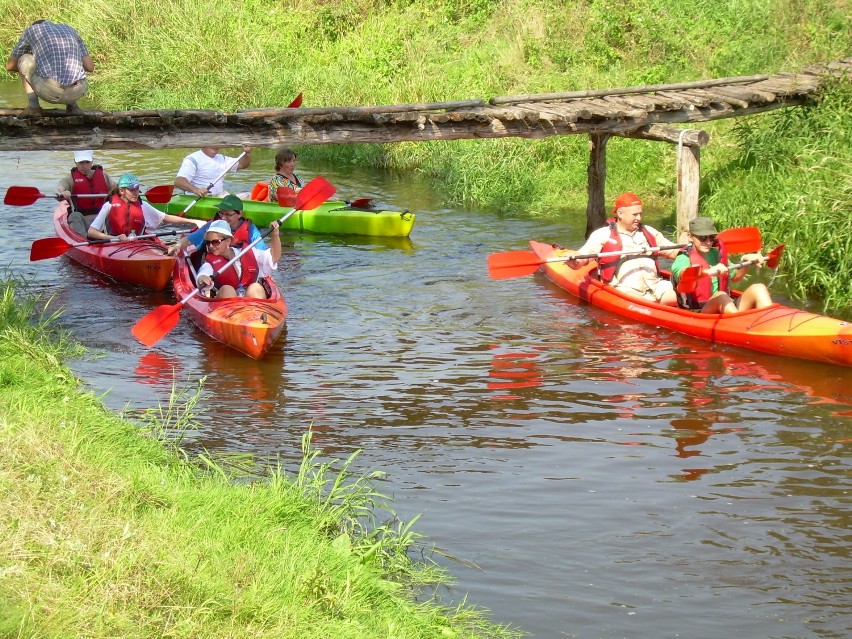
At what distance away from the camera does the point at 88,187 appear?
12008mm

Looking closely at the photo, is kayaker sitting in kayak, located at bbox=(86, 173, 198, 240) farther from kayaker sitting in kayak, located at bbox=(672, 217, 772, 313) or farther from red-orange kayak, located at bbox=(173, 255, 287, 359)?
kayaker sitting in kayak, located at bbox=(672, 217, 772, 313)

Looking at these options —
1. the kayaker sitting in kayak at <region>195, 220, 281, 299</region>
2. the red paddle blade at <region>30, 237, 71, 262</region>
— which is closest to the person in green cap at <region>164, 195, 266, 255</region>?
the kayaker sitting in kayak at <region>195, 220, 281, 299</region>

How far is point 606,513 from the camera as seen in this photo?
5.80 metres

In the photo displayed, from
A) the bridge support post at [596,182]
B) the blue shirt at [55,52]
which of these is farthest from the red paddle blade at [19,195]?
the bridge support post at [596,182]

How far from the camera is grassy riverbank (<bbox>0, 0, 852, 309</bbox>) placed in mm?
10883

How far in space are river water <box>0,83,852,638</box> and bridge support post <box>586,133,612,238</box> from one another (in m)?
1.31

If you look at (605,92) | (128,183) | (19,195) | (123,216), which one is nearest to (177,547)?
(128,183)

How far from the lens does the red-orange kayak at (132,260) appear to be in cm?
1080

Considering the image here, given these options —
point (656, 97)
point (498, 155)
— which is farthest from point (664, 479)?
point (498, 155)

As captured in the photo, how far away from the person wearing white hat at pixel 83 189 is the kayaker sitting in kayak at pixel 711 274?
628cm

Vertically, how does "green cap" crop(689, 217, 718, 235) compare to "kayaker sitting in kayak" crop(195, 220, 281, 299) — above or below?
above

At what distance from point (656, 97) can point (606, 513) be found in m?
6.61

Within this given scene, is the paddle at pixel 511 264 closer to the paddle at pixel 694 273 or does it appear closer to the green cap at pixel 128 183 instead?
the paddle at pixel 694 273

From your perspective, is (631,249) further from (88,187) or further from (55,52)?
(88,187)
